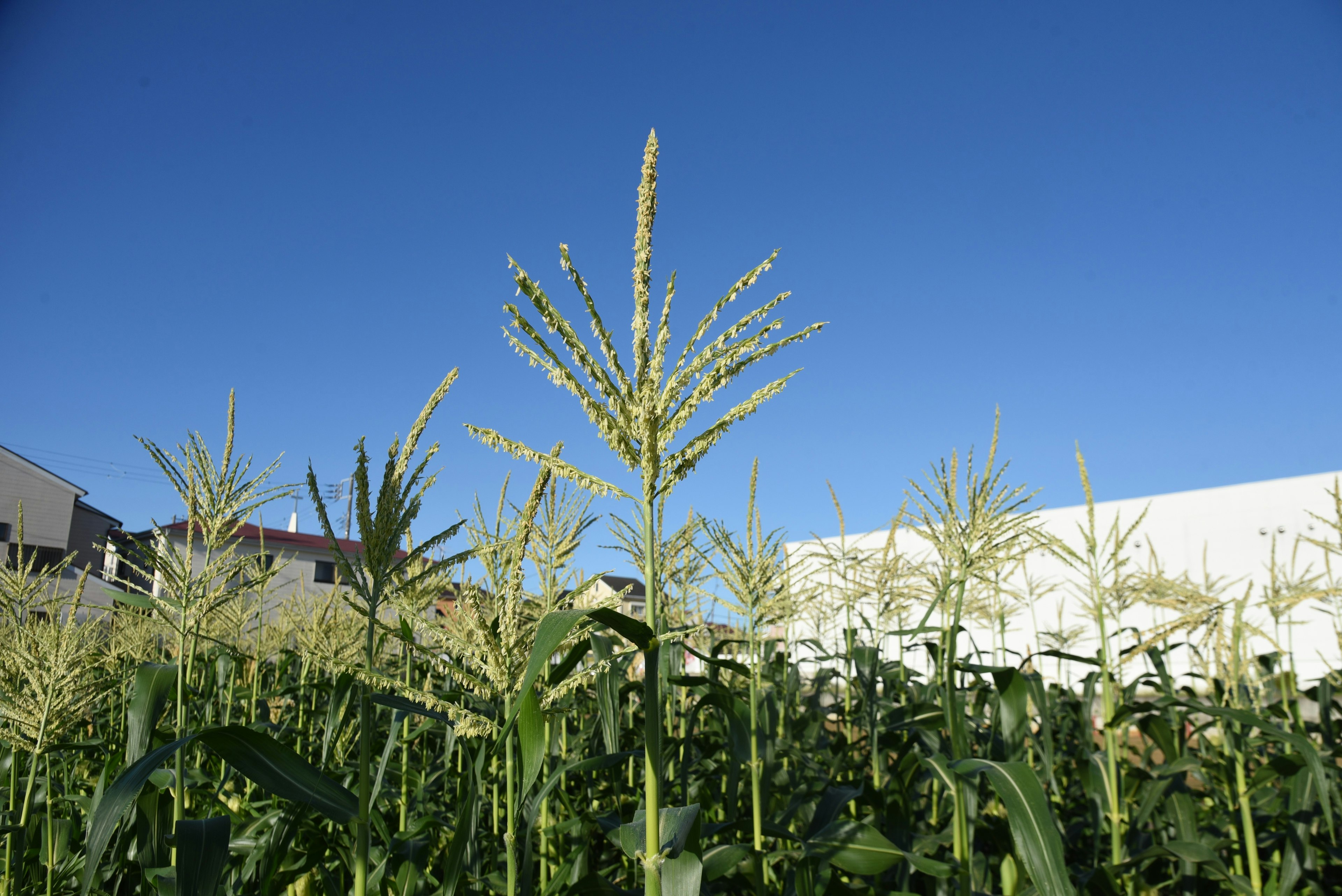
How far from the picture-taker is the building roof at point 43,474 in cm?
3120

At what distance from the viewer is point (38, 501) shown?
31.8 m

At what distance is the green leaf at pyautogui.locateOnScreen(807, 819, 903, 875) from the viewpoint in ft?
8.25

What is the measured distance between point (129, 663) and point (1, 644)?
2.60 metres

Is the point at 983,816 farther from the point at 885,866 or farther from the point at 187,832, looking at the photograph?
the point at 187,832

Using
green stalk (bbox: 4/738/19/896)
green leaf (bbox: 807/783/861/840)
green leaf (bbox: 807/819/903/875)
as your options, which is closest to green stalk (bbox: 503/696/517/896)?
green leaf (bbox: 807/819/903/875)

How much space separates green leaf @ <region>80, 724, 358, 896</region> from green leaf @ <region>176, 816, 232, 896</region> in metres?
0.17

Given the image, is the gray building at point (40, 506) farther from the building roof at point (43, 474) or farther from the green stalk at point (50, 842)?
the green stalk at point (50, 842)

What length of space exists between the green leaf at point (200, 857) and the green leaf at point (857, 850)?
6.15 ft

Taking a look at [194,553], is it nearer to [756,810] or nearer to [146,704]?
[146,704]

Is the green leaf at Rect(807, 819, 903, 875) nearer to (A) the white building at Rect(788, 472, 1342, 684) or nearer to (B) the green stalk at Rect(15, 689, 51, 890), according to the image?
(B) the green stalk at Rect(15, 689, 51, 890)

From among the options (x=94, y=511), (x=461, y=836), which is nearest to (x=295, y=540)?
(x=94, y=511)

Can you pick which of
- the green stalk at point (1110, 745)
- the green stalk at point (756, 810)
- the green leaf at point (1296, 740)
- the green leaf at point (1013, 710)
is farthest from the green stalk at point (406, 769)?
the green leaf at point (1296, 740)

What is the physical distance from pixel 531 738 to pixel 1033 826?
1.41 metres

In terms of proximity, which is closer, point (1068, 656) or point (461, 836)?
point (461, 836)
